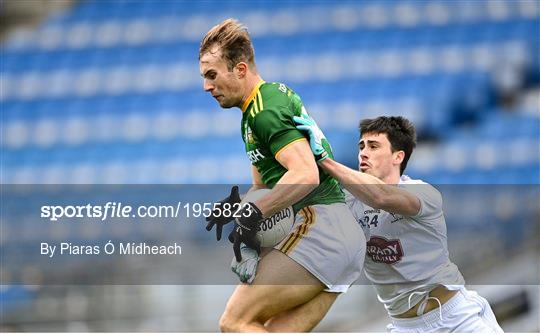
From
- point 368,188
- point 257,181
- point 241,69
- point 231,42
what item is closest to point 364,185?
point 368,188

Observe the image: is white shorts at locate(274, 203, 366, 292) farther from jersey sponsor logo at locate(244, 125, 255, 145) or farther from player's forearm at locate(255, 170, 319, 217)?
jersey sponsor logo at locate(244, 125, 255, 145)

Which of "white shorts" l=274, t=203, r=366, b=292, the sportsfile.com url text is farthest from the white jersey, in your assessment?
the sportsfile.com url text

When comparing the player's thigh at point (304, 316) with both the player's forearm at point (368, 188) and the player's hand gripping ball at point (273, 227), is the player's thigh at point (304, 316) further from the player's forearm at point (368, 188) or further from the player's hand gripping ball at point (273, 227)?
the player's forearm at point (368, 188)

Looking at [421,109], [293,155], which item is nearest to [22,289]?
[421,109]

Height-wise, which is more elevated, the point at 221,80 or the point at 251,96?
the point at 221,80

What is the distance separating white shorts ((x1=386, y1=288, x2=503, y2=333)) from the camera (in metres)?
3.93

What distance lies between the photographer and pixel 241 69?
3365 mm

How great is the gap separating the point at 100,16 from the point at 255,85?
364 inches

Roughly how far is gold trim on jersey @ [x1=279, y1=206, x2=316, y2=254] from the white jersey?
1.61 feet

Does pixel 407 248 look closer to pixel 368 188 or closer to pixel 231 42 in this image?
pixel 368 188

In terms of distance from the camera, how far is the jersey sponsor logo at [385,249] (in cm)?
381

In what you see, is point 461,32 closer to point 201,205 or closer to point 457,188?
point 457,188

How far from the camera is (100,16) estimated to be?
1209cm

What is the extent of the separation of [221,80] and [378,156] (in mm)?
921
